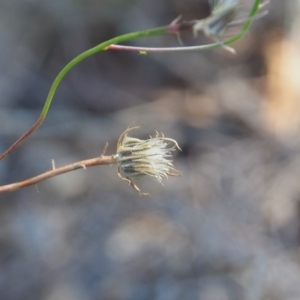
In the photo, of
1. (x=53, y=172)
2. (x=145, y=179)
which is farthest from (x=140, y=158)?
(x=145, y=179)

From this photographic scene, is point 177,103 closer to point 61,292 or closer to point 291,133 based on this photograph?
point 291,133

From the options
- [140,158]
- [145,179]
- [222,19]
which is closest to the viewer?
[222,19]

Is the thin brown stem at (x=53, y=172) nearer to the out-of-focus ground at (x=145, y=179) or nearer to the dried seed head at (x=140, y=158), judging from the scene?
the dried seed head at (x=140, y=158)

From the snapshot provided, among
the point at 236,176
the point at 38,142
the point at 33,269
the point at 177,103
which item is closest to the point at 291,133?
the point at 236,176

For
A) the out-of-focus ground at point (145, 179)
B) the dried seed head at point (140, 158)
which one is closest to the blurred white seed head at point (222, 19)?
the dried seed head at point (140, 158)

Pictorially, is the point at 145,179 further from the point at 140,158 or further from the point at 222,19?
the point at 222,19

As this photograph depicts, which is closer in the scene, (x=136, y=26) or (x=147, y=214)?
(x=147, y=214)

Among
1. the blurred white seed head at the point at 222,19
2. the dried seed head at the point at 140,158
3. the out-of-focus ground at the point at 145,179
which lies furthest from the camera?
the out-of-focus ground at the point at 145,179
